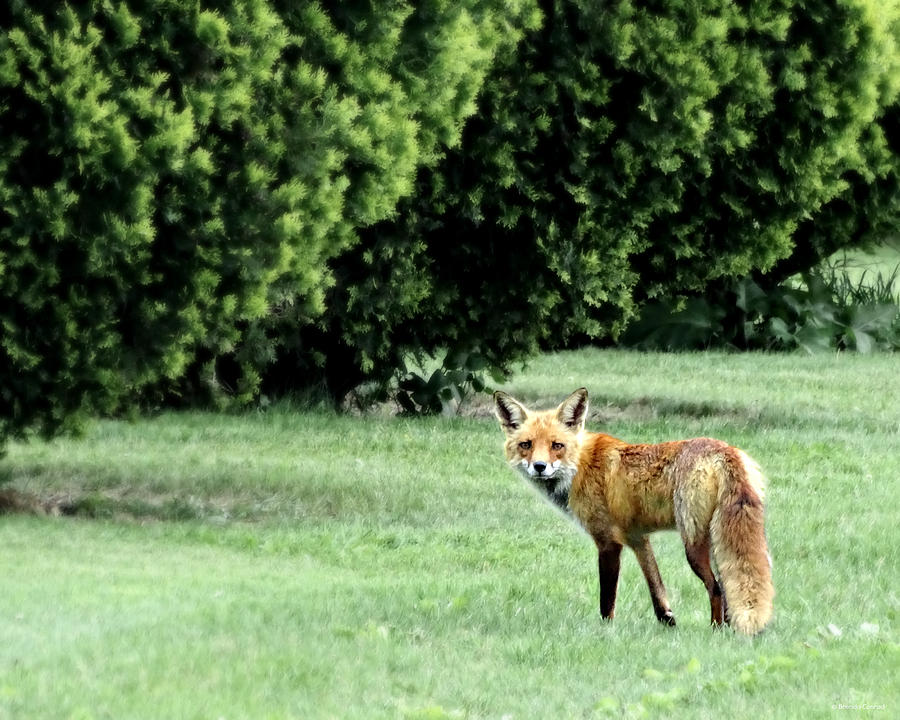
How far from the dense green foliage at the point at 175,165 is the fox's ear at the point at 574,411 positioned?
3.01 m

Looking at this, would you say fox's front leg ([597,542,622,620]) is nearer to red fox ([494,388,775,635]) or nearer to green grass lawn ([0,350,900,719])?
red fox ([494,388,775,635])

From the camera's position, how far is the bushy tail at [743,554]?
264 inches

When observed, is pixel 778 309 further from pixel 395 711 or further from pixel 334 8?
pixel 395 711

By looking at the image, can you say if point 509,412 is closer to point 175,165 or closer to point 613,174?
point 175,165

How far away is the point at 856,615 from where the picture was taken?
8.02 m

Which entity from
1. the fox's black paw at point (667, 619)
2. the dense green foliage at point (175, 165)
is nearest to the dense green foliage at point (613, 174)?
the dense green foliage at point (175, 165)

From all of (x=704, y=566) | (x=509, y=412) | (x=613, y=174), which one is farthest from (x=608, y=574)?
(x=613, y=174)

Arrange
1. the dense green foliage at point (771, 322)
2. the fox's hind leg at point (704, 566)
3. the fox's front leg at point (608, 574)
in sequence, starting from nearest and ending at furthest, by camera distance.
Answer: the fox's hind leg at point (704, 566)
the fox's front leg at point (608, 574)
the dense green foliage at point (771, 322)

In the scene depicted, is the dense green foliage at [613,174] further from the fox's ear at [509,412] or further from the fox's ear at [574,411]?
the fox's ear at [574,411]

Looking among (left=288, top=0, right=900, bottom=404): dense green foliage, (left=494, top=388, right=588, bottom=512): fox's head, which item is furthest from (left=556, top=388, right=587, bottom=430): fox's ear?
(left=288, top=0, right=900, bottom=404): dense green foliage

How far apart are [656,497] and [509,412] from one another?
0.89 metres

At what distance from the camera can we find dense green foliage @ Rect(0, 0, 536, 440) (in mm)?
9391

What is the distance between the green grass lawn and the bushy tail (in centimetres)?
20

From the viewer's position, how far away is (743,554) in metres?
6.71
